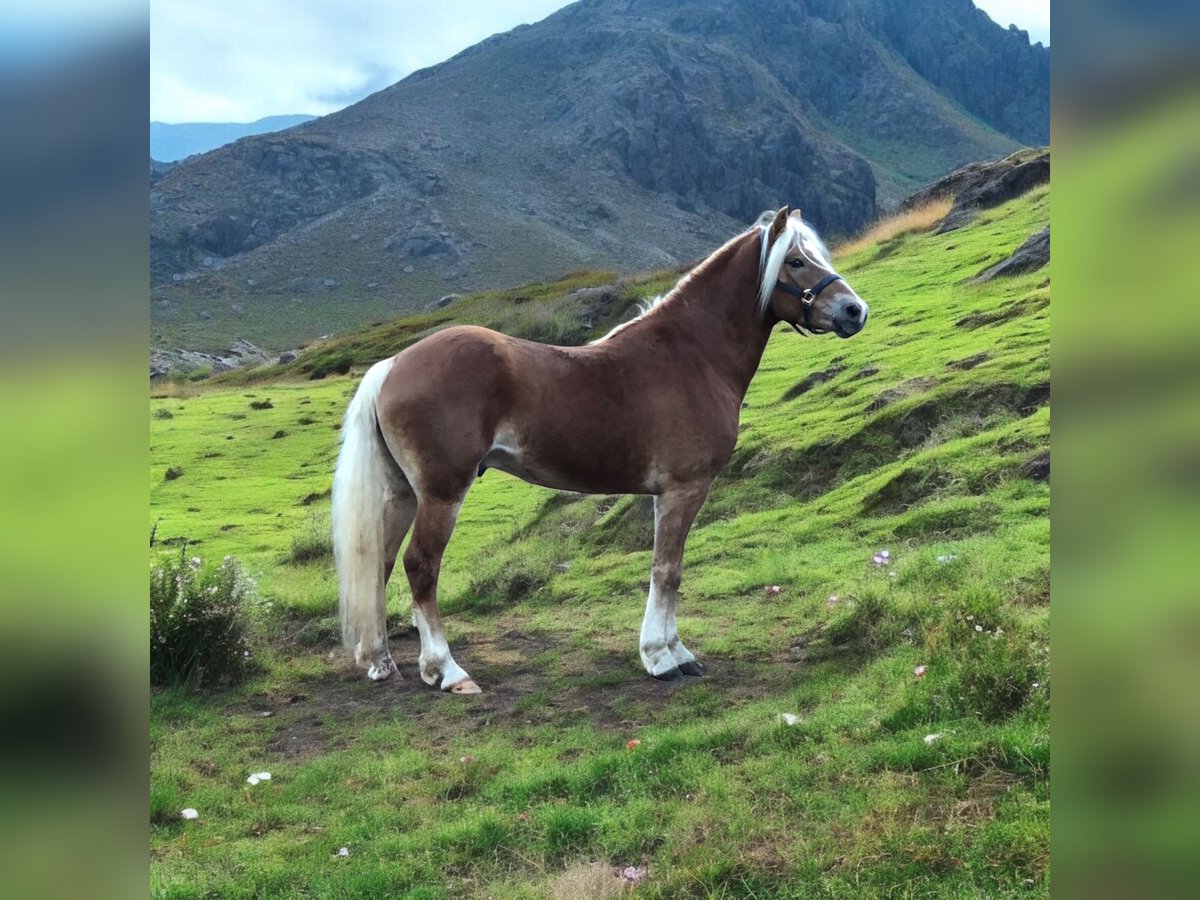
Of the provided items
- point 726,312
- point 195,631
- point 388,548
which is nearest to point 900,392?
point 726,312

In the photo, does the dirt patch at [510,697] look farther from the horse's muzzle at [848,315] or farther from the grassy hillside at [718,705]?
the horse's muzzle at [848,315]

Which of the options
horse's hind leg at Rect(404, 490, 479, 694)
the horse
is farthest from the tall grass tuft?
horse's hind leg at Rect(404, 490, 479, 694)

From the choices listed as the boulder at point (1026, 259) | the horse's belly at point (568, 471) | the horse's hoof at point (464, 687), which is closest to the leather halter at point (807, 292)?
the horse's belly at point (568, 471)

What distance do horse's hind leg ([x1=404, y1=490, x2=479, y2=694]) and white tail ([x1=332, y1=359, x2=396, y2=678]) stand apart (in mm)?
282

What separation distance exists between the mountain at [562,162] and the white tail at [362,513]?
73274 mm

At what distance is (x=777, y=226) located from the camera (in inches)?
246

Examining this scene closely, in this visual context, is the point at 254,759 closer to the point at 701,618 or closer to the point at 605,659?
the point at 605,659

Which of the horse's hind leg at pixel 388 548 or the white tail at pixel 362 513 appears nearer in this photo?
the white tail at pixel 362 513

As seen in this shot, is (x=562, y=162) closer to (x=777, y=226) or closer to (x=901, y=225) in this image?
(x=901, y=225)

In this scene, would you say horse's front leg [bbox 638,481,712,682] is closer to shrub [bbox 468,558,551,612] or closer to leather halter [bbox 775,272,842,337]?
leather halter [bbox 775,272,842,337]

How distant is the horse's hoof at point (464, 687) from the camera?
232 inches

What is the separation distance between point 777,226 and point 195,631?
17.2 feet

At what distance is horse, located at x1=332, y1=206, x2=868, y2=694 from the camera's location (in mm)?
5863
